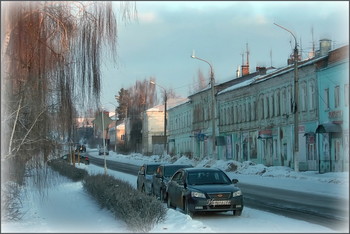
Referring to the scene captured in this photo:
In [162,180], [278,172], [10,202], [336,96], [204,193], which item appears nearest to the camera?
[10,202]

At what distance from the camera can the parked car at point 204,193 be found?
12.9 m

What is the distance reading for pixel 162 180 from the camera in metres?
18.2

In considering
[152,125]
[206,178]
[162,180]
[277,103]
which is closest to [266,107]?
[277,103]

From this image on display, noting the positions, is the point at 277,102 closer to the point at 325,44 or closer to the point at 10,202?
the point at 325,44

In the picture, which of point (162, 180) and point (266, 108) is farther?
point (266, 108)

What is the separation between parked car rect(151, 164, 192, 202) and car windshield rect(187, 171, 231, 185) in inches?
117

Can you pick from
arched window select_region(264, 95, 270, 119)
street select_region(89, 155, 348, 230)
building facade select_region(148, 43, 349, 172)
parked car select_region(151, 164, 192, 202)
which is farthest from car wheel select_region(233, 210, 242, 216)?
arched window select_region(264, 95, 270, 119)

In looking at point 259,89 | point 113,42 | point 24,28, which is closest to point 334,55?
point 259,89

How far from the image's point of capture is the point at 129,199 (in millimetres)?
10531

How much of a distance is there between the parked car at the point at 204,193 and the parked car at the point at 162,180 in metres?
2.36

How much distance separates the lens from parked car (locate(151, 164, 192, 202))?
58.5 ft

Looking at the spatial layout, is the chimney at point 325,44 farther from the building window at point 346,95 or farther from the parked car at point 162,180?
the parked car at point 162,180

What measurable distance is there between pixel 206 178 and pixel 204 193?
1476 mm

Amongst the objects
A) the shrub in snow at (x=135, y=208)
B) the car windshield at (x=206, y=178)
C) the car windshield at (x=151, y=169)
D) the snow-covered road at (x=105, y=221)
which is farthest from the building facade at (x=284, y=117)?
the shrub in snow at (x=135, y=208)
